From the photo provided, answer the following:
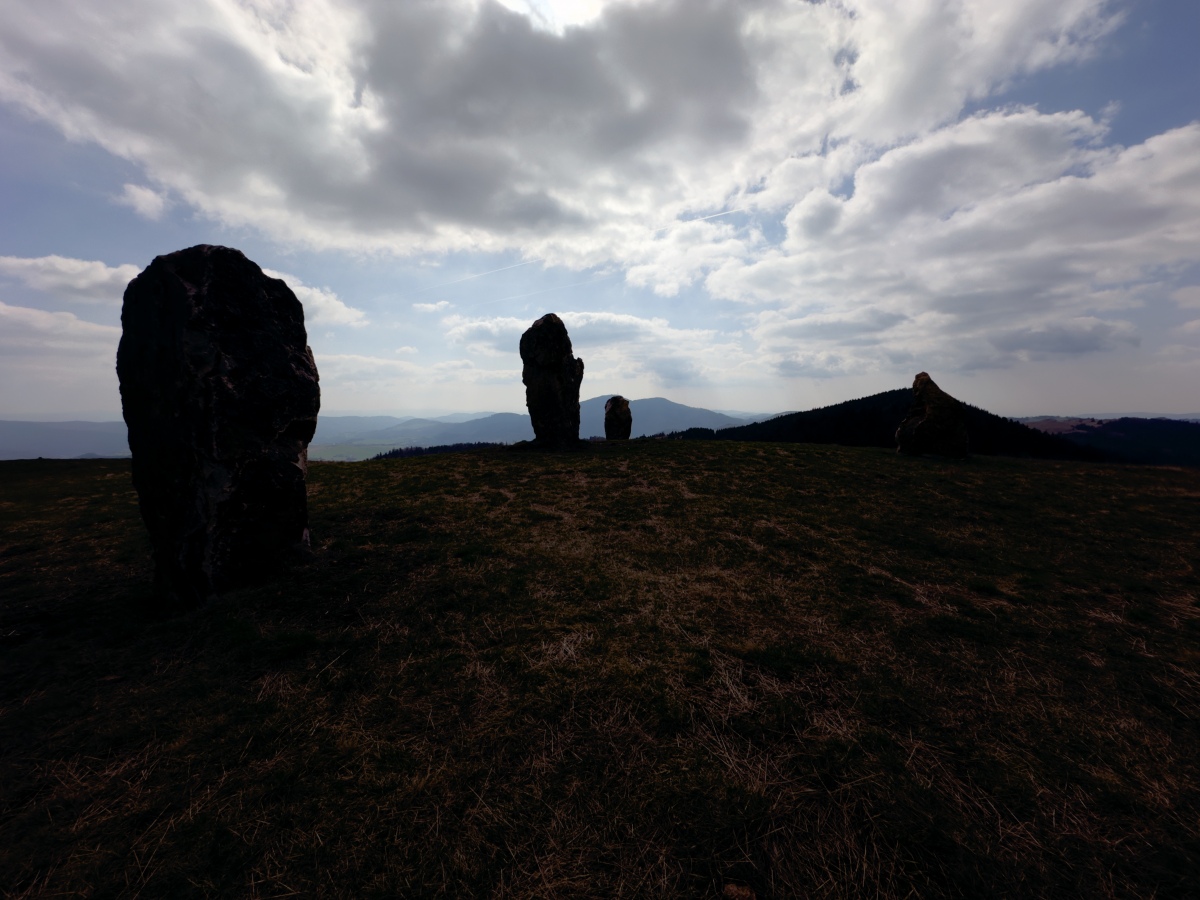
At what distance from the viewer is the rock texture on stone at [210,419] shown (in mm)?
8133

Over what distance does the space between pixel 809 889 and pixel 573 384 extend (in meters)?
21.1

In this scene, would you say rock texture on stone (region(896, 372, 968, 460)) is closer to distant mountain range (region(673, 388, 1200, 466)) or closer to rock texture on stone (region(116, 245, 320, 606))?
distant mountain range (region(673, 388, 1200, 466))

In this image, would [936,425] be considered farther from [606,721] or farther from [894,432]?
[894,432]

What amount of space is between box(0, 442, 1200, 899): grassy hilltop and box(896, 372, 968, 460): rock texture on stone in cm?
1314

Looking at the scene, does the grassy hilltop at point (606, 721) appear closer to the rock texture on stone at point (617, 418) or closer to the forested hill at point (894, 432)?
the rock texture on stone at point (617, 418)

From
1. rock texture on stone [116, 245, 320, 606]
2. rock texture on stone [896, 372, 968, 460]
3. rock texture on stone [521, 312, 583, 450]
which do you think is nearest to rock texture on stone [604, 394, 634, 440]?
rock texture on stone [521, 312, 583, 450]

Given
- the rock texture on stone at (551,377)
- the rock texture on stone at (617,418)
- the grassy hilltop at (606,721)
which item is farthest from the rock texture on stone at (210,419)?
the rock texture on stone at (617,418)

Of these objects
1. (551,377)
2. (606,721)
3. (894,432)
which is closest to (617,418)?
(551,377)

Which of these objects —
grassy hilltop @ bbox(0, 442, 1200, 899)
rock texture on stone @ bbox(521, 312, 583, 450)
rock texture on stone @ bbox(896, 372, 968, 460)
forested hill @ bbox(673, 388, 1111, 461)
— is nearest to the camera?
grassy hilltop @ bbox(0, 442, 1200, 899)

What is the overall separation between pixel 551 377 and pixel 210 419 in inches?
611

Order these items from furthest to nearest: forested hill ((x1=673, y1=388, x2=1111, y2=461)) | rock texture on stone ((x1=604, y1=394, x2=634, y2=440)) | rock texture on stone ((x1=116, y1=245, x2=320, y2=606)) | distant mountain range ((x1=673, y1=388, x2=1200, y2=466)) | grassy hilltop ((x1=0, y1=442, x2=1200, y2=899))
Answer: distant mountain range ((x1=673, y1=388, x2=1200, y2=466)) → forested hill ((x1=673, y1=388, x2=1111, y2=461)) → rock texture on stone ((x1=604, y1=394, x2=634, y2=440)) → rock texture on stone ((x1=116, y1=245, x2=320, y2=606)) → grassy hilltop ((x1=0, y1=442, x2=1200, y2=899))

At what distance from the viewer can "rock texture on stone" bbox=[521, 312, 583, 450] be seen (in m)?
22.4

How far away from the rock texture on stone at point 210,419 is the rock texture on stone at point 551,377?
1343 cm

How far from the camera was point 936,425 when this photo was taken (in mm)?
23422
